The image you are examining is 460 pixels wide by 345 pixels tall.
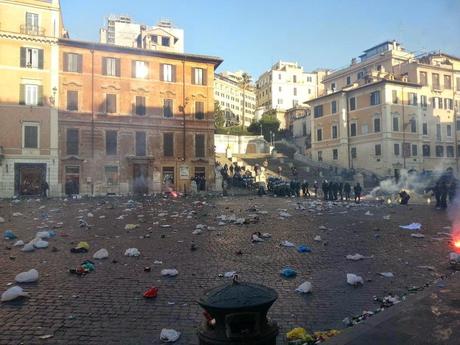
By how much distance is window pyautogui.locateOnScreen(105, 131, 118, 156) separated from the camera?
1533 inches

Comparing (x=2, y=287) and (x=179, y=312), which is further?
(x=2, y=287)

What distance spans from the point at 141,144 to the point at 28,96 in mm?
10721

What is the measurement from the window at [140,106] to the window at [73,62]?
591 cm

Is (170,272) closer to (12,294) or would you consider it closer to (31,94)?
(12,294)

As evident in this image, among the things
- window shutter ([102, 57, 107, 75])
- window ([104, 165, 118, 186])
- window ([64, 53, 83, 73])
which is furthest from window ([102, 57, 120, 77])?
window ([104, 165, 118, 186])

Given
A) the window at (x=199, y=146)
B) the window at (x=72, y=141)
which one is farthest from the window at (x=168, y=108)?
the window at (x=72, y=141)

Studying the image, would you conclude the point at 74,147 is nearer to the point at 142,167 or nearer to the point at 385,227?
the point at 142,167

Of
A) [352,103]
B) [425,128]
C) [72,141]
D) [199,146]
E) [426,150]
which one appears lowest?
[426,150]

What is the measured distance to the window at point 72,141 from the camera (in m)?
37.4

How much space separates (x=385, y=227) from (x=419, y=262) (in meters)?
5.56

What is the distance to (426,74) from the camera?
2103 inches

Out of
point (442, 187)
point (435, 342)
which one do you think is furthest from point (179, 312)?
point (442, 187)

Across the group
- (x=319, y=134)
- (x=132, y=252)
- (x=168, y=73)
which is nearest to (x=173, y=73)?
(x=168, y=73)

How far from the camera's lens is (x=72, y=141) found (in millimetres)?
37594
